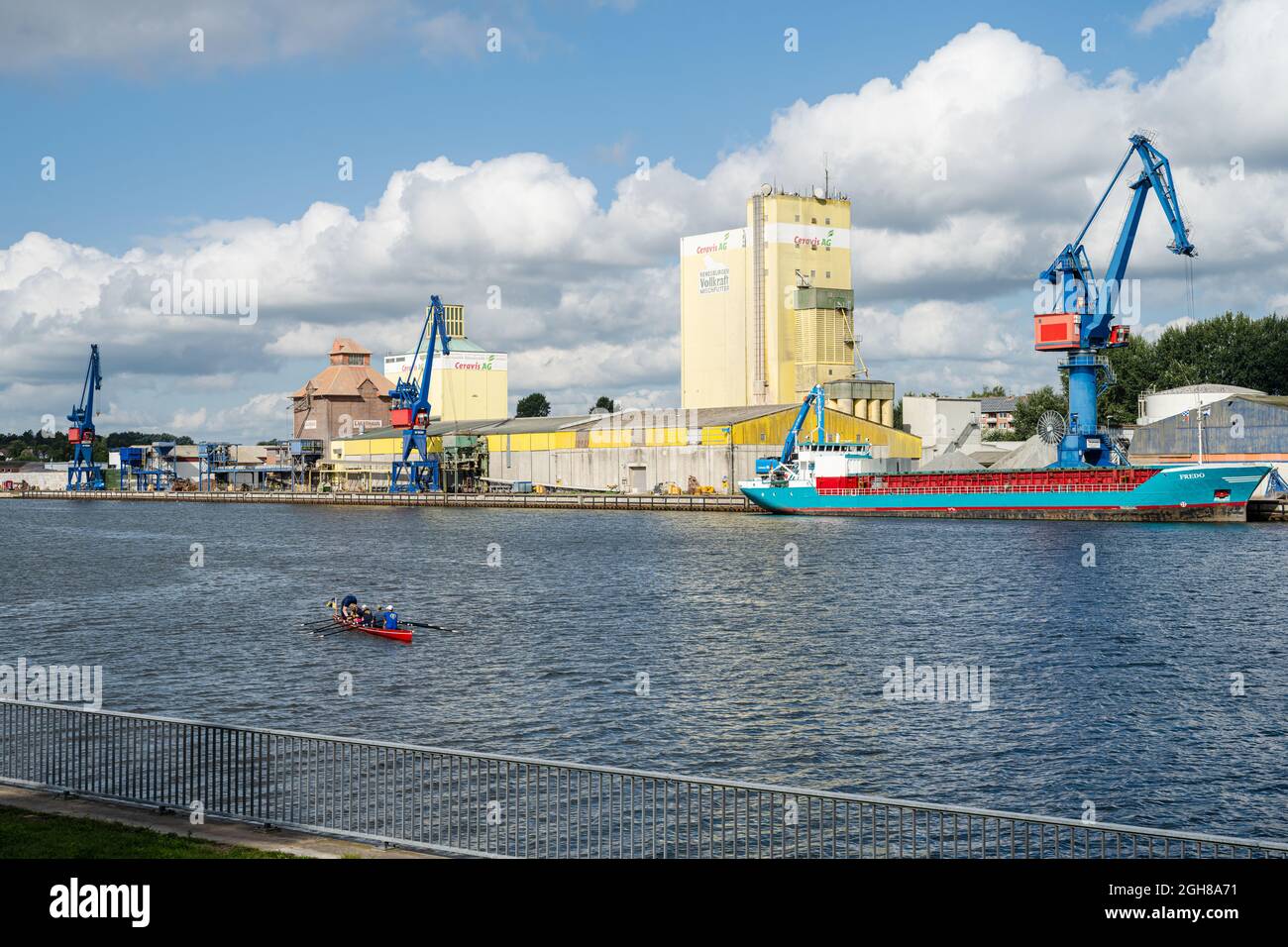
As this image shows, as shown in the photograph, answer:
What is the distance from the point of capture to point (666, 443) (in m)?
153

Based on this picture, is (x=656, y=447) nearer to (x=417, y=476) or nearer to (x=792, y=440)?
(x=792, y=440)

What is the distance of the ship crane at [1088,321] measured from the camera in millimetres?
113938

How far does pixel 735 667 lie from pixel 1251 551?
2007 inches

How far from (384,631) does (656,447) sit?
108889 millimetres

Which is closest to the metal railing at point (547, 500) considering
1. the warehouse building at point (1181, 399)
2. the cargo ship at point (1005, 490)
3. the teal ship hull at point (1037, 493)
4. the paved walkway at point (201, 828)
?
the cargo ship at point (1005, 490)

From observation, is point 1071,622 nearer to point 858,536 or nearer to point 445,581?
point 445,581

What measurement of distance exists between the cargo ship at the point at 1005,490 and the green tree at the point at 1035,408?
4641cm

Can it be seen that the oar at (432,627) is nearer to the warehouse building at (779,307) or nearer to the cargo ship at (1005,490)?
the cargo ship at (1005,490)

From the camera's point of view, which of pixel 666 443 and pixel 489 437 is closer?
pixel 666 443

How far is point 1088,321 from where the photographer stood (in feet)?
374

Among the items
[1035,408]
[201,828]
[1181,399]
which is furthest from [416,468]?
[201,828]

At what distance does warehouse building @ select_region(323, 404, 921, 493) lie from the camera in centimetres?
14438

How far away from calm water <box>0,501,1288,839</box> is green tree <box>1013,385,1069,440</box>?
84039 mm
